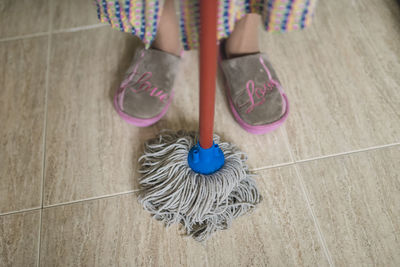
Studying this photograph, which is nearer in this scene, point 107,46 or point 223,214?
point 223,214

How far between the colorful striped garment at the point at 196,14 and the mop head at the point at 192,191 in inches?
10.5

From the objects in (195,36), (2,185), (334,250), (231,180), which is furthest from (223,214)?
(2,185)

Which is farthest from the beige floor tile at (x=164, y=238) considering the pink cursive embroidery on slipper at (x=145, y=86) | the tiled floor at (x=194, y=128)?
the pink cursive embroidery on slipper at (x=145, y=86)

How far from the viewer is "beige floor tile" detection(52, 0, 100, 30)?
3.63 feet

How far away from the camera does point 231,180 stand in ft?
2.33

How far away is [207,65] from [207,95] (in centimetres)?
7

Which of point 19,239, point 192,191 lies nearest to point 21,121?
point 19,239

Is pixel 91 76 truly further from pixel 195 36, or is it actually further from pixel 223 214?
pixel 223 214

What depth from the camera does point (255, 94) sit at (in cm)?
85

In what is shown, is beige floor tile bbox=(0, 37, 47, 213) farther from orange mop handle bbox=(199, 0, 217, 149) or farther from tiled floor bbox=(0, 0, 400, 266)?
orange mop handle bbox=(199, 0, 217, 149)

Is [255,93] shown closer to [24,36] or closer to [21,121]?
[21,121]

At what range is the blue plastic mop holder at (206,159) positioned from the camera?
690mm

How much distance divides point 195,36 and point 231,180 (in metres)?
0.31

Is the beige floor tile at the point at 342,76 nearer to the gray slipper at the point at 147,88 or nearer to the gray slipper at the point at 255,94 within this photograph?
the gray slipper at the point at 255,94
